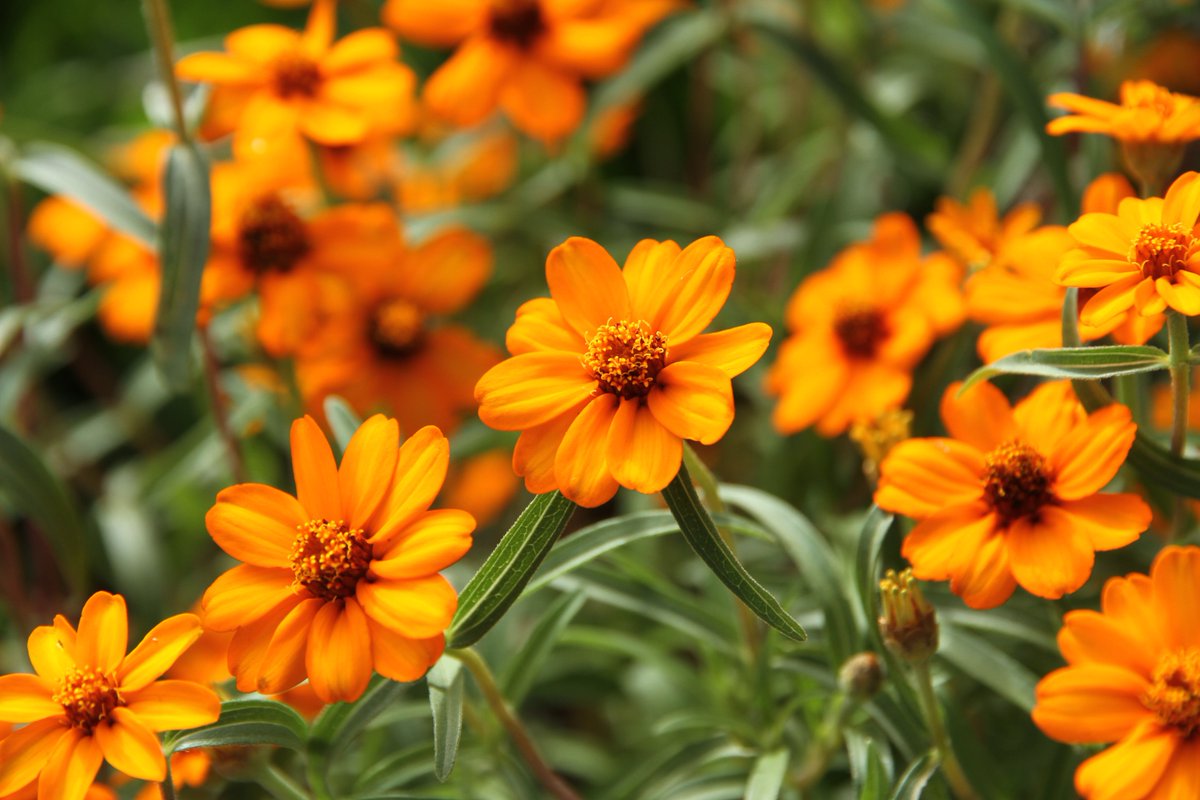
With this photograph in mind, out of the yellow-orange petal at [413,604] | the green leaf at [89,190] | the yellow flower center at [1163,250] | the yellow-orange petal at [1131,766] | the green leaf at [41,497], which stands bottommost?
the yellow-orange petal at [1131,766]

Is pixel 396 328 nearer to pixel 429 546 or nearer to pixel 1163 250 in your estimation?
pixel 429 546

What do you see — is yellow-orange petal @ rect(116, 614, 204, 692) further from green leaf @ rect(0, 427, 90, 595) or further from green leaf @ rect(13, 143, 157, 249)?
green leaf @ rect(13, 143, 157, 249)

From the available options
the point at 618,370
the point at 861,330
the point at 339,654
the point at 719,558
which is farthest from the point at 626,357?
the point at 861,330

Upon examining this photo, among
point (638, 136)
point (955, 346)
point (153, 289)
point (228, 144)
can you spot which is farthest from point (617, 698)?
point (638, 136)

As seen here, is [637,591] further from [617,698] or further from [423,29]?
[423,29]

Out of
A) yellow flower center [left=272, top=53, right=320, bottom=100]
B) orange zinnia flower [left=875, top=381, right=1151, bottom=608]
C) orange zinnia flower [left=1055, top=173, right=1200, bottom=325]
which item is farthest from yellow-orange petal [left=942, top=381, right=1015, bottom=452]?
yellow flower center [left=272, top=53, right=320, bottom=100]

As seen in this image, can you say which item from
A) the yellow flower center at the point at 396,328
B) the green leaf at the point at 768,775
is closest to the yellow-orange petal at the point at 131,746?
the green leaf at the point at 768,775

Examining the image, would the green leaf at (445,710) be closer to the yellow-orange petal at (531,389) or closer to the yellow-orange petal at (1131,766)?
the yellow-orange petal at (531,389)
